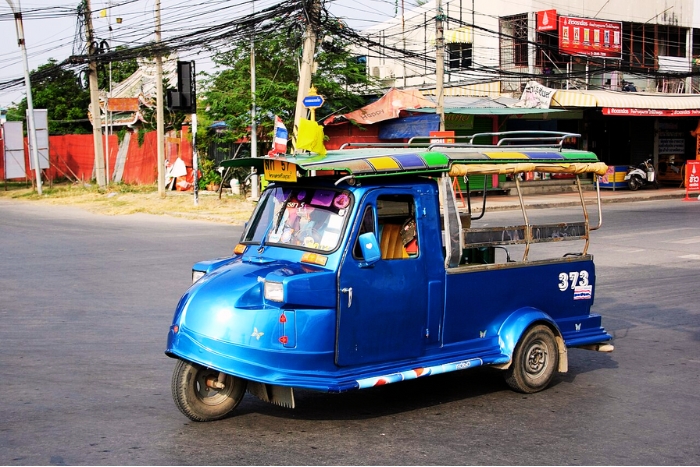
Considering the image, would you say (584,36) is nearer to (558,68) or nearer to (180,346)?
(558,68)

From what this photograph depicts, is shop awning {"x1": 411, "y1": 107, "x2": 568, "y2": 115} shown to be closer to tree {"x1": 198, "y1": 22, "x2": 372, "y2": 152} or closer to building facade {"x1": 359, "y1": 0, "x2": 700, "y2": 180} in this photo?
building facade {"x1": 359, "y1": 0, "x2": 700, "y2": 180}

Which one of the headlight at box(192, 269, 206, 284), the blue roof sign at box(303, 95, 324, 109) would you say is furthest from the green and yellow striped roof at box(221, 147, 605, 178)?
the blue roof sign at box(303, 95, 324, 109)

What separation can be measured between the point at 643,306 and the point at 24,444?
7841 mm

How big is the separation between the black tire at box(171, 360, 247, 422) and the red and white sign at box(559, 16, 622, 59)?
100ft

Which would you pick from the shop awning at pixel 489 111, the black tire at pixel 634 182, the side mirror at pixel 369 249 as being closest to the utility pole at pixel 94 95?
the shop awning at pixel 489 111

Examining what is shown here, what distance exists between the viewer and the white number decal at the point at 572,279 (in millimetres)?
7094

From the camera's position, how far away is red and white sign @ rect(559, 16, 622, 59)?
33969 mm

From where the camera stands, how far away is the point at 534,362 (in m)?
6.80

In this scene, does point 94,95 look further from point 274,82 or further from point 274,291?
point 274,291

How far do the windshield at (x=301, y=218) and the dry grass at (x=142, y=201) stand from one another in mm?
15219

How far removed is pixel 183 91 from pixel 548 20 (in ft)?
56.1

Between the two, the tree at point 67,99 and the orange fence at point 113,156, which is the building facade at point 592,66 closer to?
the orange fence at point 113,156

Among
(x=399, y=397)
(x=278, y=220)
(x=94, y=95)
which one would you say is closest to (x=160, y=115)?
(x=94, y=95)

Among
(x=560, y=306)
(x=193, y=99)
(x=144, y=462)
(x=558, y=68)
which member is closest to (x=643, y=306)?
(x=560, y=306)
